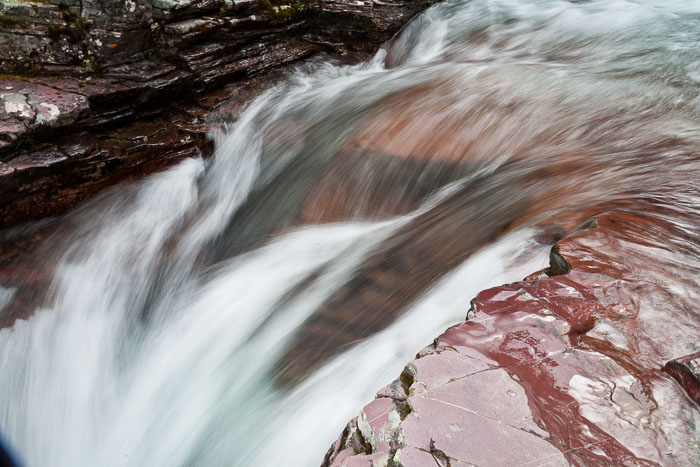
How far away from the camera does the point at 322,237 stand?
392cm

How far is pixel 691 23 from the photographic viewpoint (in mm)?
5301

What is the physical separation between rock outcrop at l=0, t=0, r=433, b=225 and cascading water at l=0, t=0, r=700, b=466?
0.29m

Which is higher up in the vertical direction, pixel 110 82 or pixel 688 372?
pixel 110 82

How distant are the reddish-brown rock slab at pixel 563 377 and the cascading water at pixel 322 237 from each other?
397 millimetres

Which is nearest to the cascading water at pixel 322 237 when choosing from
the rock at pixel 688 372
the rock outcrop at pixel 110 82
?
the rock outcrop at pixel 110 82

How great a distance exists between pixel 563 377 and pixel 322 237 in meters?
2.33

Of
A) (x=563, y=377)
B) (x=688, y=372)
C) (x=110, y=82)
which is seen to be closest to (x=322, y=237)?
(x=563, y=377)

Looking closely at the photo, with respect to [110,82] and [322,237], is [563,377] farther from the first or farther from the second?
[110,82]

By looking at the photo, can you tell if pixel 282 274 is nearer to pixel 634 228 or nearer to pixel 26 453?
pixel 26 453

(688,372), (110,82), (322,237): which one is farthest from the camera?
(110,82)

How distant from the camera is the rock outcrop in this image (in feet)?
13.3

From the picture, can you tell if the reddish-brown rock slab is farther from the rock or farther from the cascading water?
the cascading water

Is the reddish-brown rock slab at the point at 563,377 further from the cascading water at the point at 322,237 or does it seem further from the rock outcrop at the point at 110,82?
the rock outcrop at the point at 110,82

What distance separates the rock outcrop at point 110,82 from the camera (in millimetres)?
4051
